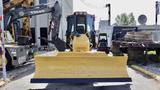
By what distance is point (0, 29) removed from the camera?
578 inches

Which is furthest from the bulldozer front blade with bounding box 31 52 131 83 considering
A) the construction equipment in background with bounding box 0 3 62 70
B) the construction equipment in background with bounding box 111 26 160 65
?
the construction equipment in background with bounding box 111 26 160 65

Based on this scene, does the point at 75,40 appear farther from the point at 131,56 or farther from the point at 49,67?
the point at 131,56

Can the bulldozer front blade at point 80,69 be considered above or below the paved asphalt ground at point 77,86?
above

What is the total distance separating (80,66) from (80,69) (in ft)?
0.30

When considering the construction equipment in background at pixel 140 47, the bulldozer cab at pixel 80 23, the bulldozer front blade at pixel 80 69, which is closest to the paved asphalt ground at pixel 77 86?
the bulldozer front blade at pixel 80 69

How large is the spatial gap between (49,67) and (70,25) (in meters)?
7.10

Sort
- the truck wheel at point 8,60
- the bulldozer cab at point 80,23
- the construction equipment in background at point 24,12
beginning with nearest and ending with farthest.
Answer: the truck wheel at point 8,60 → the bulldozer cab at point 80,23 → the construction equipment in background at point 24,12

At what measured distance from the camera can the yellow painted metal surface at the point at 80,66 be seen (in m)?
11.1

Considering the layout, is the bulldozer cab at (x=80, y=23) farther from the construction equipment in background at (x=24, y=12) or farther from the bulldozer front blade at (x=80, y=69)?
the bulldozer front blade at (x=80, y=69)

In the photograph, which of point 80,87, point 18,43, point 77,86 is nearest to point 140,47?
point 18,43

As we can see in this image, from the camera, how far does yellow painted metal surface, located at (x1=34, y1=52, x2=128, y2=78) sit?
1115cm

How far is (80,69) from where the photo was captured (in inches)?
441

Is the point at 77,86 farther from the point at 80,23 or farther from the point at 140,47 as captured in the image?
the point at 140,47

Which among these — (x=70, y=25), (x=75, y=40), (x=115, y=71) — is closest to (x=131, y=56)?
(x=70, y=25)
